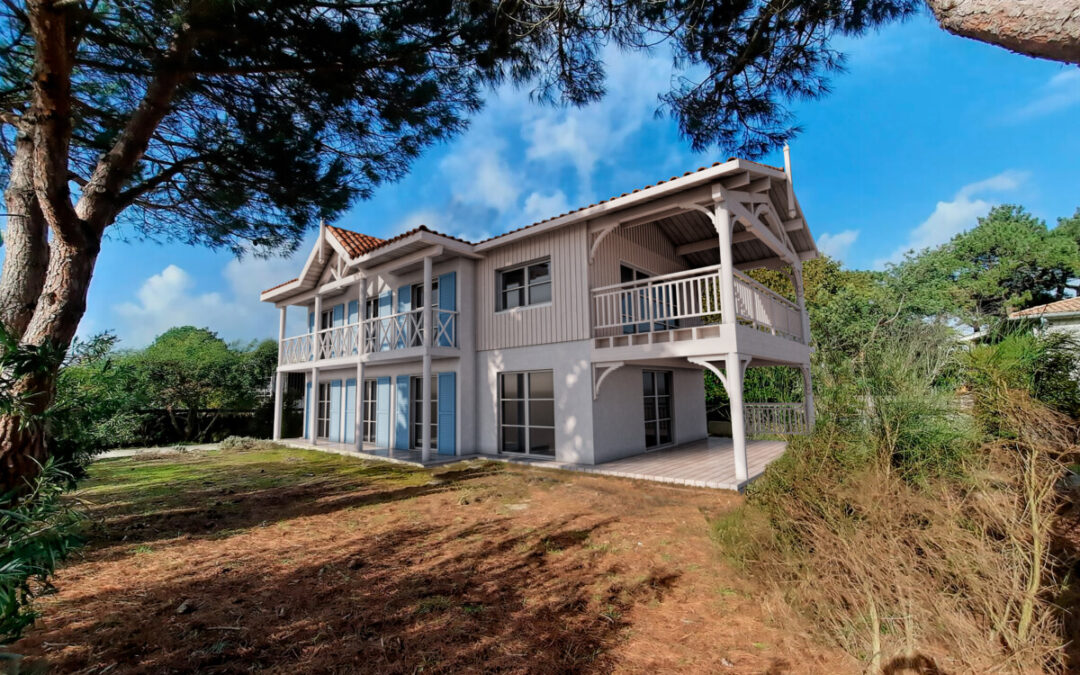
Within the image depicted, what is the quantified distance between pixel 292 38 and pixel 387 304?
8839 millimetres

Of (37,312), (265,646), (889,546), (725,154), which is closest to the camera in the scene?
(889,546)

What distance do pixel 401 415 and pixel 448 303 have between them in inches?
141

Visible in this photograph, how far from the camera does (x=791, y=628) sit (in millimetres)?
3178

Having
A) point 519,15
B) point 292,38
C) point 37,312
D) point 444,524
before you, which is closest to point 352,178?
point 292,38

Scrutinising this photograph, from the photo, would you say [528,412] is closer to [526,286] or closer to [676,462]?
[526,286]

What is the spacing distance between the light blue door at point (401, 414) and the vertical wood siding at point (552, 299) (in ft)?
8.67

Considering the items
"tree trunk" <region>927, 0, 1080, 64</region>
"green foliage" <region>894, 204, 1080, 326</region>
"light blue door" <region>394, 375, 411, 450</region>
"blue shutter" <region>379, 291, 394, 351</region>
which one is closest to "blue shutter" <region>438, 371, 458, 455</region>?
"light blue door" <region>394, 375, 411, 450</region>

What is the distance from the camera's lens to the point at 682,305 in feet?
32.3

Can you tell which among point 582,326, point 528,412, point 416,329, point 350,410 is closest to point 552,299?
point 582,326

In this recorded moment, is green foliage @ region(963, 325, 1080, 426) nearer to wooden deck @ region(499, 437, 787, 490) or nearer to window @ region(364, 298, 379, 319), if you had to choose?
wooden deck @ region(499, 437, 787, 490)

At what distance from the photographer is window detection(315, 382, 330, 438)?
16.0 meters

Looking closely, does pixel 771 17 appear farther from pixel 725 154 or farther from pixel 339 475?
pixel 339 475

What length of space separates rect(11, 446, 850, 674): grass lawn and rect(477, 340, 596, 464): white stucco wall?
2.08m

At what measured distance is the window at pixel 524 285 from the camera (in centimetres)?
1064
